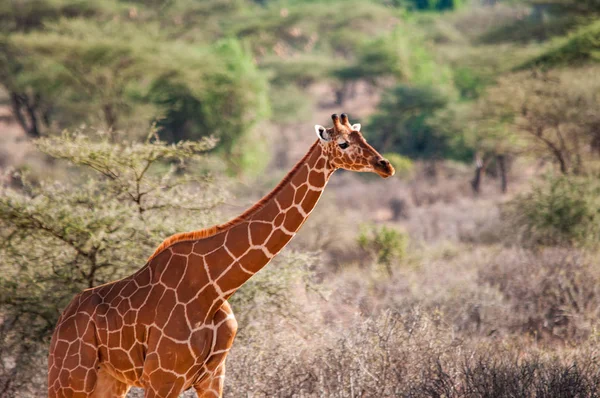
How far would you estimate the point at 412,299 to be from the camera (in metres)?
9.41

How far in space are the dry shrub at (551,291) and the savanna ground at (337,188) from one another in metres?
0.04


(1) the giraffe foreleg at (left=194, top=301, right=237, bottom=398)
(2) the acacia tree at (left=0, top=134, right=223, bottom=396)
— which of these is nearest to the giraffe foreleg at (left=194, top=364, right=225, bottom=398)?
(1) the giraffe foreleg at (left=194, top=301, right=237, bottom=398)

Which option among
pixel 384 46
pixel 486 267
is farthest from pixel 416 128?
pixel 486 267

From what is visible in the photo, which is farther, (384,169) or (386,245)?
(386,245)

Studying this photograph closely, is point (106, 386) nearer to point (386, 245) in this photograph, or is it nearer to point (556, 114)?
point (386, 245)

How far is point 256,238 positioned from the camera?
Answer: 15.5 feet

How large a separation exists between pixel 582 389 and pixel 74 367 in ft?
11.5

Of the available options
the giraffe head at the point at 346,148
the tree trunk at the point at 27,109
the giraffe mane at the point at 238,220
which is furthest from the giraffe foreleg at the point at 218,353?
the tree trunk at the point at 27,109

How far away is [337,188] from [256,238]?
19847mm

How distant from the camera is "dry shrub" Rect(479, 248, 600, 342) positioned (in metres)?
8.62

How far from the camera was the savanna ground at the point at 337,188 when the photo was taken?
6.64 m

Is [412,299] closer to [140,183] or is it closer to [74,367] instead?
[140,183]

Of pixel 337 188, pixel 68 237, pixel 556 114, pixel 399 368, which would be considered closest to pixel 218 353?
pixel 399 368

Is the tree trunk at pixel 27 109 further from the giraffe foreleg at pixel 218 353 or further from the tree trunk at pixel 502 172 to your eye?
the giraffe foreleg at pixel 218 353
